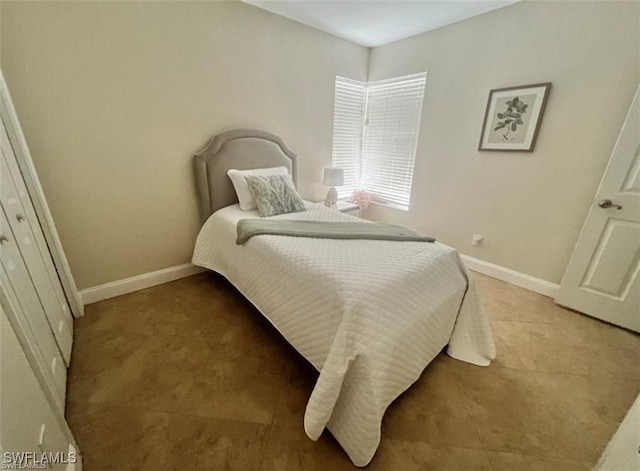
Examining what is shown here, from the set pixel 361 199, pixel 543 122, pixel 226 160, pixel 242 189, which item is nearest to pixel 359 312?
pixel 242 189

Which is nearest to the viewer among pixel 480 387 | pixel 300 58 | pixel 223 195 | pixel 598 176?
pixel 480 387

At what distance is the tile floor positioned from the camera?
3.76 feet

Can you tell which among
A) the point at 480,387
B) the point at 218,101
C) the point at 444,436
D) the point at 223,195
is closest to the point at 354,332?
the point at 444,436

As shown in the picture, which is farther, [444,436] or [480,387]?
[480,387]

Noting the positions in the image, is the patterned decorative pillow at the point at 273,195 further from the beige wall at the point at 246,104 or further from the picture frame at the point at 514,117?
the picture frame at the point at 514,117

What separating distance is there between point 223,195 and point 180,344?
1.33 meters

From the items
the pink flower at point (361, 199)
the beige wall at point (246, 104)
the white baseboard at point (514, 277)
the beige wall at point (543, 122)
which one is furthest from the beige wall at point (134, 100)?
the white baseboard at point (514, 277)

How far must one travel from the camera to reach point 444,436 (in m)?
1.23

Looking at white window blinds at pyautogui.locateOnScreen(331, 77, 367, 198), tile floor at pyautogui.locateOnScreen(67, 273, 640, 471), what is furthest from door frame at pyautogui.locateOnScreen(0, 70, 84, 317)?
white window blinds at pyautogui.locateOnScreen(331, 77, 367, 198)

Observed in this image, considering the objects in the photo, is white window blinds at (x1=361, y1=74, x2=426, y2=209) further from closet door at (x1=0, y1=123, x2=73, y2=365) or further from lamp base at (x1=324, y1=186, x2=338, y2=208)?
closet door at (x1=0, y1=123, x2=73, y2=365)

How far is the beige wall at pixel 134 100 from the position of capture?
5.39 ft

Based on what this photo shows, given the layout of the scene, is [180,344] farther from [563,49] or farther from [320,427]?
[563,49]
